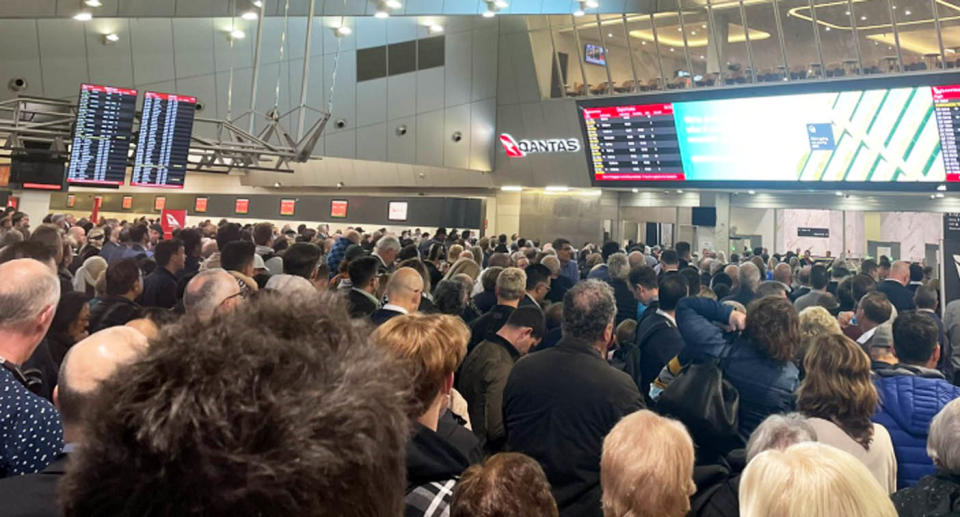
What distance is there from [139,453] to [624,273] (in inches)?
280

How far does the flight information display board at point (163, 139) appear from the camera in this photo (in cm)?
934

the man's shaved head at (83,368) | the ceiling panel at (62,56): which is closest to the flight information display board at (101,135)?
the ceiling panel at (62,56)

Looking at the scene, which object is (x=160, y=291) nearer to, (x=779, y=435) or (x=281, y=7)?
(x=779, y=435)

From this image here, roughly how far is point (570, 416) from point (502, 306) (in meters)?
2.15

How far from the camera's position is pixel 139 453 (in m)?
0.70

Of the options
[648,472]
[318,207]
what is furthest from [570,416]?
[318,207]

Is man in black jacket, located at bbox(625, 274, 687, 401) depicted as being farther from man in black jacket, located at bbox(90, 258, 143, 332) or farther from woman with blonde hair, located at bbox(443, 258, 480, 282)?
man in black jacket, located at bbox(90, 258, 143, 332)

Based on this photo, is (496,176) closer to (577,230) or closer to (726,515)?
(577,230)

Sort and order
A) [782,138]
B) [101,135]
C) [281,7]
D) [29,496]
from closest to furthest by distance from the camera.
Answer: [29,496]
[101,135]
[281,7]
[782,138]

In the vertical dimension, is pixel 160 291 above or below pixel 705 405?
above

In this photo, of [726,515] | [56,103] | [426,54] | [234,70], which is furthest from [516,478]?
[426,54]

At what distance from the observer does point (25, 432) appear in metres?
2.09

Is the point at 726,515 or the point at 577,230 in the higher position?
the point at 577,230

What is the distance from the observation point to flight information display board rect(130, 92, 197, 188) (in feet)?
30.7
